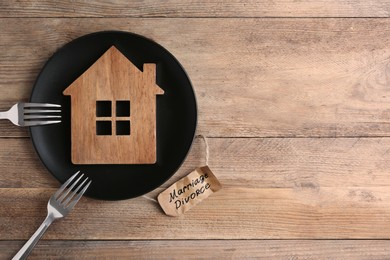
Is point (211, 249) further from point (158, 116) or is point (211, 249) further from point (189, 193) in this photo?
point (158, 116)

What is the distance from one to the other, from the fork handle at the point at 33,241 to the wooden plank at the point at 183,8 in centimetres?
42

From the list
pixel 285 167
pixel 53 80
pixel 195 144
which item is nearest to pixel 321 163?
pixel 285 167

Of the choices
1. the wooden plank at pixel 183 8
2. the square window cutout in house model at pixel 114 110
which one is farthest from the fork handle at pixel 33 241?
the wooden plank at pixel 183 8

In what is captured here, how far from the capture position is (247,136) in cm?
95

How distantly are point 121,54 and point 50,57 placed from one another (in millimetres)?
148

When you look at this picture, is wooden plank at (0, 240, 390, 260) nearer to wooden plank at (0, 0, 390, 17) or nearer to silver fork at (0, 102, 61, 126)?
silver fork at (0, 102, 61, 126)

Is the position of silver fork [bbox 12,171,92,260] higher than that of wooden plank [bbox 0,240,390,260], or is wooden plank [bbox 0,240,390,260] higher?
silver fork [bbox 12,171,92,260]

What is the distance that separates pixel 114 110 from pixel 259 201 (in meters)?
0.35

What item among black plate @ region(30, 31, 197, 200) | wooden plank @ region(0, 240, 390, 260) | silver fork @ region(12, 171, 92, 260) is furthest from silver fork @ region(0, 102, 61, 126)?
wooden plank @ region(0, 240, 390, 260)

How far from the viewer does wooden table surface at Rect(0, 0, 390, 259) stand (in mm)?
948

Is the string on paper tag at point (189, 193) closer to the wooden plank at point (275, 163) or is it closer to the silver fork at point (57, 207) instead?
the wooden plank at point (275, 163)

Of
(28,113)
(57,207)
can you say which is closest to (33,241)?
(57,207)

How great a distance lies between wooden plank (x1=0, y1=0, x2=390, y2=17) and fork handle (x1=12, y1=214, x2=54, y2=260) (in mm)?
422

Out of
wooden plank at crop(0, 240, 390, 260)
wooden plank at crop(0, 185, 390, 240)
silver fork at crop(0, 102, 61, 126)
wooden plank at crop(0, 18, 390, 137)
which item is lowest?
wooden plank at crop(0, 240, 390, 260)
